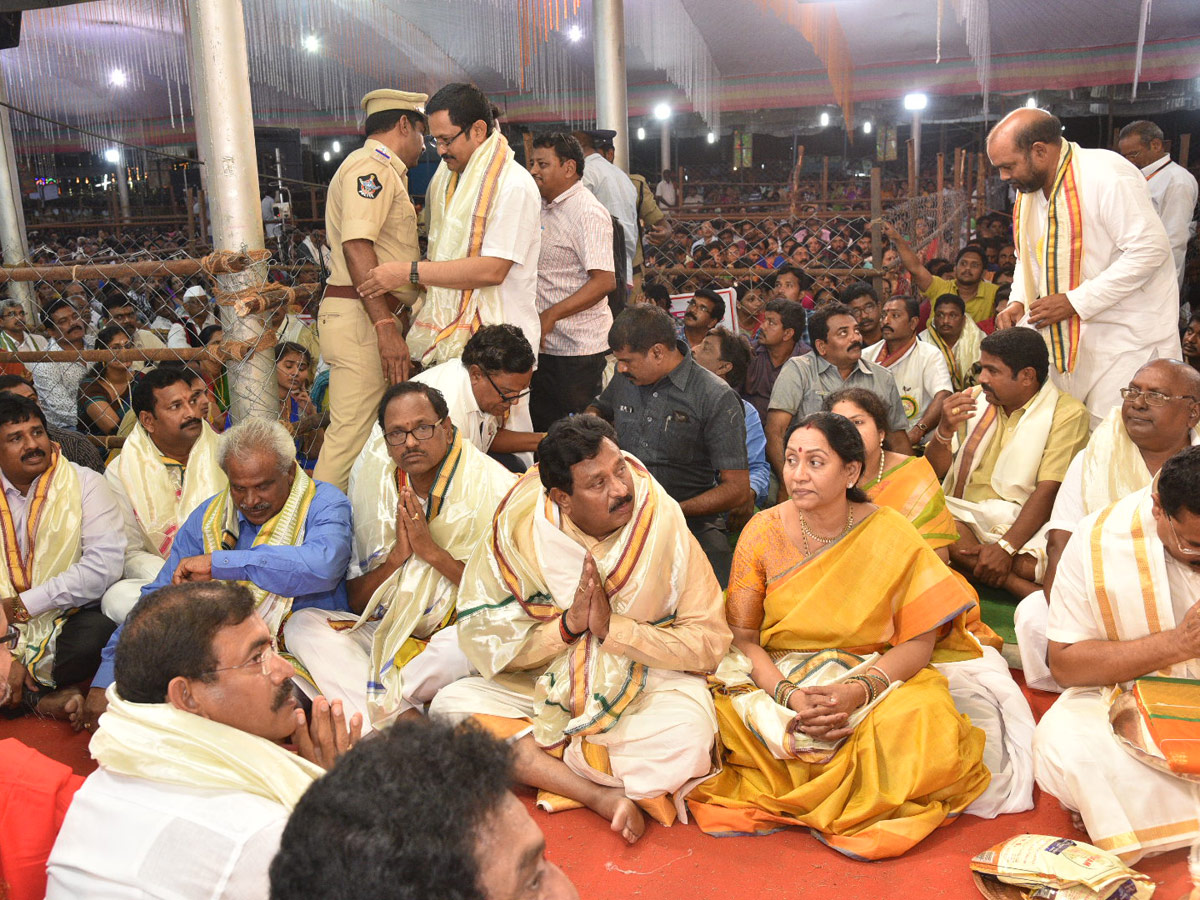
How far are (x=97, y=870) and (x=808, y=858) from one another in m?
1.75

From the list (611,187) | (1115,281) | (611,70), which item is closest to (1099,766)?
(1115,281)

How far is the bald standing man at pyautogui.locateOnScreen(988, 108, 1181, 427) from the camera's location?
4281 mm

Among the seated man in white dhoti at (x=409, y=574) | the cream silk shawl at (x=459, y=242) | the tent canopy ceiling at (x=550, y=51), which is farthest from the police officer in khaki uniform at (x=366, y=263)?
the tent canopy ceiling at (x=550, y=51)

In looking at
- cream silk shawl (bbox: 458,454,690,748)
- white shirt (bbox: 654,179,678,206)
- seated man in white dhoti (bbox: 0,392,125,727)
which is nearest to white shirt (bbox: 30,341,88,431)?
seated man in white dhoti (bbox: 0,392,125,727)

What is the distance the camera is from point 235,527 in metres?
3.68

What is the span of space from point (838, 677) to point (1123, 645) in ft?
2.49

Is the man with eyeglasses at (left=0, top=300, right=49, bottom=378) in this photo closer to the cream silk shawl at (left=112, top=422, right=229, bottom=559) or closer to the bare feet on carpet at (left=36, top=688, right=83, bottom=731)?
the cream silk shawl at (left=112, top=422, right=229, bottom=559)

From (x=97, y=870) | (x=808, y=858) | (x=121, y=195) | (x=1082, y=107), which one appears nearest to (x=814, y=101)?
(x=1082, y=107)

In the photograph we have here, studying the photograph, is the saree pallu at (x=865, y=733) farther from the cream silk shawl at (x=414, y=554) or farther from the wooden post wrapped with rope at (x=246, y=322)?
the wooden post wrapped with rope at (x=246, y=322)

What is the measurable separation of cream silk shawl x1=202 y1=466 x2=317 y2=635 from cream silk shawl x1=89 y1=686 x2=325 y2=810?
5.30 feet

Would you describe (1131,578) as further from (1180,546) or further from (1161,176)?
(1161,176)

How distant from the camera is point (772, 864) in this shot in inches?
109

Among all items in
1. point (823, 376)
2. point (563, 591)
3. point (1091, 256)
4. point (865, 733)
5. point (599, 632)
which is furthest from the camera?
point (823, 376)

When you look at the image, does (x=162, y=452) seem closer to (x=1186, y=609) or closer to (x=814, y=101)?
(x=1186, y=609)
